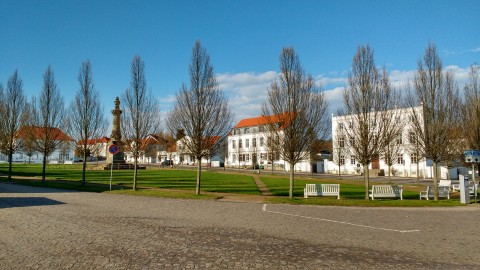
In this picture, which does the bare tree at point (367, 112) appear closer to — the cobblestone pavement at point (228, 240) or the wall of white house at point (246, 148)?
the cobblestone pavement at point (228, 240)

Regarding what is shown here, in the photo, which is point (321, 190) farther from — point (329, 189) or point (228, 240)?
point (228, 240)

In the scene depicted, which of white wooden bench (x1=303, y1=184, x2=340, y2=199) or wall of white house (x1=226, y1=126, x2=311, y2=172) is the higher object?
wall of white house (x1=226, y1=126, x2=311, y2=172)

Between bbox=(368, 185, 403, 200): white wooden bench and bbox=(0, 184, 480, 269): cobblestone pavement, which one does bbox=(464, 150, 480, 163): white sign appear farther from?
bbox=(0, 184, 480, 269): cobblestone pavement

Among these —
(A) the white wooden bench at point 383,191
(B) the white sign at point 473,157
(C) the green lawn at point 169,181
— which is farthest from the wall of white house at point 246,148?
(B) the white sign at point 473,157

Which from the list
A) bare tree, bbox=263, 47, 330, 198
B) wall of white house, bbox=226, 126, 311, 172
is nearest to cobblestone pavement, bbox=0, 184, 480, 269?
bare tree, bbox=263, 47, 330, 198

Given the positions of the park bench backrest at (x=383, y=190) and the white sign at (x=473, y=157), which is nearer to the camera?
the white sign at (x=473, y=157)

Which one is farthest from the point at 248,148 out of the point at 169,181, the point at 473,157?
the point at 473,157

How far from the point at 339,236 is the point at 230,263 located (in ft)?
13.8

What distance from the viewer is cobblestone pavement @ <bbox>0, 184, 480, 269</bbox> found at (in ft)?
22.6

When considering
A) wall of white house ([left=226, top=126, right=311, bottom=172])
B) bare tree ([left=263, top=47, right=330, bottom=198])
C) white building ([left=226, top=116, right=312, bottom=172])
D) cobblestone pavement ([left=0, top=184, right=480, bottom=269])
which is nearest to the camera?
cobblestone pavement ([left=0, top=184, right=480, bottom=269])

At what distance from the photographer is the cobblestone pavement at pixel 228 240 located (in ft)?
22.6

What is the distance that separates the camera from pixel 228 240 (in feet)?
29.1

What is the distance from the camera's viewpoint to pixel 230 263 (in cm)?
676

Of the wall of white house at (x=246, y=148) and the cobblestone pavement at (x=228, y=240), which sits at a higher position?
the wall of white house at (x=246, y=148)
